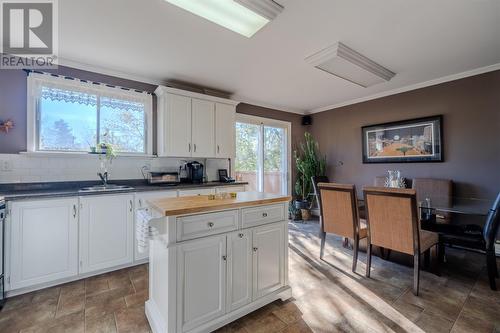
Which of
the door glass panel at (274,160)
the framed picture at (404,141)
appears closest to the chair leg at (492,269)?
the framed picture at (404,141)

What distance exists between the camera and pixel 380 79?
3.32m

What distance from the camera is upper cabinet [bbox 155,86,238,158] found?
3.22 metres

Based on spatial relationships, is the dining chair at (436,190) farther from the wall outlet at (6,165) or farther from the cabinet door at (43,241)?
the wall outlet at (6,165)

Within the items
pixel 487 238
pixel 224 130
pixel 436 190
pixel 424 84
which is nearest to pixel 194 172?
pixel 224 130

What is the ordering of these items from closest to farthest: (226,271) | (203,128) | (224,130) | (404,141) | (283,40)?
1. (226,271)
2. (283,40)
3. (203,128)
4. (224,130)
5. (404,141)

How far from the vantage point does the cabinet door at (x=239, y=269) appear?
170 centimetres

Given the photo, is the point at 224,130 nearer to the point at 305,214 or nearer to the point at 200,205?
the point at 200,205

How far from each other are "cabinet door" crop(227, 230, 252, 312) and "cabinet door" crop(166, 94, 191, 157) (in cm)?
196

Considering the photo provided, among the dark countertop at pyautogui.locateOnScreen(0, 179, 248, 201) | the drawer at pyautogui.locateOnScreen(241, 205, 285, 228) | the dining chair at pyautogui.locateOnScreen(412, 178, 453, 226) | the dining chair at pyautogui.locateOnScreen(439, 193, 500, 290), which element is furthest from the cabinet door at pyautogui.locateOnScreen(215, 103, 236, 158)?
the dining chair at pyautogui.locateOnScreen(439, 193, 500, 290)

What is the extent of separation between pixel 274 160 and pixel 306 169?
0.73m

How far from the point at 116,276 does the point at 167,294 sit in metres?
1.50

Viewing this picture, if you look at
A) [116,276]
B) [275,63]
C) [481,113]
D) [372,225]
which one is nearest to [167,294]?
[116,276]

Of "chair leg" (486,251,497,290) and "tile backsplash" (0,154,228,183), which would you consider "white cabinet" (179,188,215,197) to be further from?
"chair leg" (486,251,497,290)

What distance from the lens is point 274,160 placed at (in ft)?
16.8
